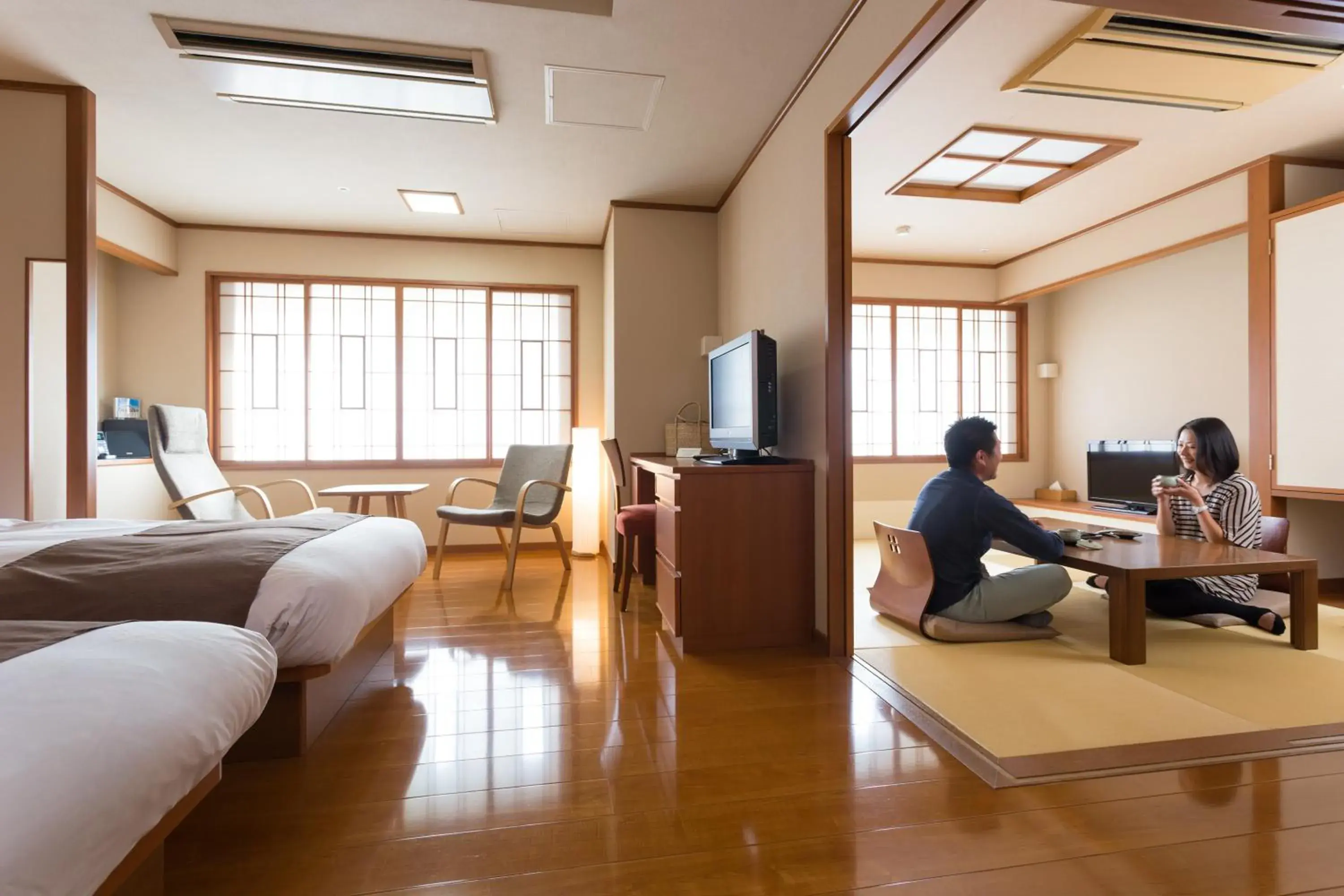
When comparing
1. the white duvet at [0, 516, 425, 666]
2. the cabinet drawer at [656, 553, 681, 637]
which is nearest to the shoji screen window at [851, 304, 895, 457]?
the cabinet drawer at [656, 553, 681, 637]

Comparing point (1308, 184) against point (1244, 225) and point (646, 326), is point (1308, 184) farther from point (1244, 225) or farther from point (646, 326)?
point (646, 326)

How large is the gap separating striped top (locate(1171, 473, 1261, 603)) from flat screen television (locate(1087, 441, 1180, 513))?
7.09ft

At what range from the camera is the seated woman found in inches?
120

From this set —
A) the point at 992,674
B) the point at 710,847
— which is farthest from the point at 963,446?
the point at 710,847

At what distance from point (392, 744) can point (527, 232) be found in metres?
4.29

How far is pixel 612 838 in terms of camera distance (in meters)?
1.49

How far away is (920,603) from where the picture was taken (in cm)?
303

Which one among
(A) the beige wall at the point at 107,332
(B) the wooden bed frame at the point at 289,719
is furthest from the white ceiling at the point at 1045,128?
(A) the beige wall at the point at 107,332

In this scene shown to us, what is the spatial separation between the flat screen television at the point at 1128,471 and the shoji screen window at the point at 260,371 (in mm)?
6669

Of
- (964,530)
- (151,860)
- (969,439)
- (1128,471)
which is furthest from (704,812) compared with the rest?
(1128,471)

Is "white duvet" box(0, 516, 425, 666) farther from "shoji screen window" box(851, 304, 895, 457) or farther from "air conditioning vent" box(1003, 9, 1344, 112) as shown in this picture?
"shoji screen window" box(851, 304, 895, 457)

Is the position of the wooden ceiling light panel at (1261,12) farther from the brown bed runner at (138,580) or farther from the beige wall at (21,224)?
the beige wall at (21,224)

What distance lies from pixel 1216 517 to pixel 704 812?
2.90m

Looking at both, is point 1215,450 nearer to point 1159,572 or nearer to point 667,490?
point 1159,572
